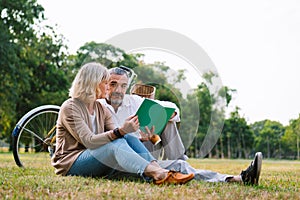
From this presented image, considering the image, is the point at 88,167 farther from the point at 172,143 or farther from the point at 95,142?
the point at 172,143

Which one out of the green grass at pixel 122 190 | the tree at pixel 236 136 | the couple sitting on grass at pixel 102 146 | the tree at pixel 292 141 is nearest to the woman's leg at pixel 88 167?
the couple sitting on grass at pixel 102 146

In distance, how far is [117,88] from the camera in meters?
3.67

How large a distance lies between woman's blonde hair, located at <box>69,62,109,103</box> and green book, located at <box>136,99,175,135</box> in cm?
42

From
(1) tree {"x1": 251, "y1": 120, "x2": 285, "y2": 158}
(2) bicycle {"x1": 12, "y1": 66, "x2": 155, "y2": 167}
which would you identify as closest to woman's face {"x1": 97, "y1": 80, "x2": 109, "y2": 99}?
(2) bicycle {"x1": 12, "y1": 66, "x2": 155, "y2": 167}

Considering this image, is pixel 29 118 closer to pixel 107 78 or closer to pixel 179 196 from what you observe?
pixel 107 78

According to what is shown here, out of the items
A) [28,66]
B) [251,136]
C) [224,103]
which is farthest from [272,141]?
[224,103]

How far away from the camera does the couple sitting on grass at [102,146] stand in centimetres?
309

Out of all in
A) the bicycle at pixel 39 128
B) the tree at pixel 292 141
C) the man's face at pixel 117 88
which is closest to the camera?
the man's face at pixel 117 88

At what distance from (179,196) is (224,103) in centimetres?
187

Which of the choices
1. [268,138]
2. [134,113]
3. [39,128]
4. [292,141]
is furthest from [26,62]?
Result: [268,138]

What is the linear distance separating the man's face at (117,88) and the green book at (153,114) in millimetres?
425

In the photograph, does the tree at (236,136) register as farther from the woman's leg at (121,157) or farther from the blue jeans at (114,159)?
the woman's leg at (121,157)

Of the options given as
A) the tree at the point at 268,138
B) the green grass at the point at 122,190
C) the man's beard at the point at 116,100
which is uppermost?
the tree at the point at 268,138

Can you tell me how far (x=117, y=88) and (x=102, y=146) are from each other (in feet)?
2.09
